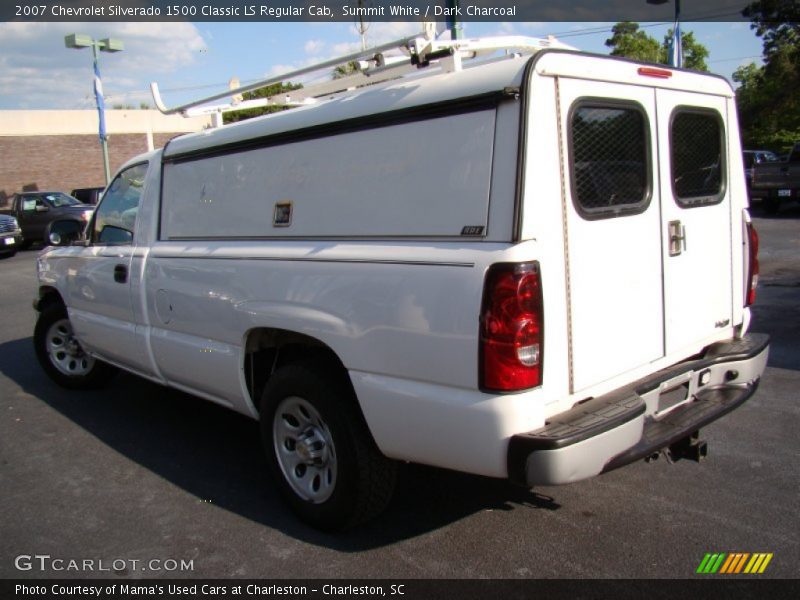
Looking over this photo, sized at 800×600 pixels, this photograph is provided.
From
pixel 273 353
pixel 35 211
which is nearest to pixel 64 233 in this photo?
pixel 273 353

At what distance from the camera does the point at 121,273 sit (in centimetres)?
486

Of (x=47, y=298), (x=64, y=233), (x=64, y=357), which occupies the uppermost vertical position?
(x=64, y=233)

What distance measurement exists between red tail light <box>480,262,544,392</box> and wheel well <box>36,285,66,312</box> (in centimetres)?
463

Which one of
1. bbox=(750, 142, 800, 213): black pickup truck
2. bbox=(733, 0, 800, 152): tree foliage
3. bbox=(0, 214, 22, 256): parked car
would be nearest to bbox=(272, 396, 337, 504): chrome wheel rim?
bbox=(0, 214, 22, 256): parked car

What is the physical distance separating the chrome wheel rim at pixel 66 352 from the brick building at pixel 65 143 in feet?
97.3

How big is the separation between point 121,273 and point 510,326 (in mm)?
3181

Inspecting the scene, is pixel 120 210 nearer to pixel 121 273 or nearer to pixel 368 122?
pixel 121 273

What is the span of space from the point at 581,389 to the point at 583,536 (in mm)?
893

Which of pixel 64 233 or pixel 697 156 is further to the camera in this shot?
pixel 64 233

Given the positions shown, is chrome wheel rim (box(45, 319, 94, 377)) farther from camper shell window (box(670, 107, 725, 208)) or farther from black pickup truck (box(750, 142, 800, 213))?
black pickup truck (box(750, 142, 800, 213))

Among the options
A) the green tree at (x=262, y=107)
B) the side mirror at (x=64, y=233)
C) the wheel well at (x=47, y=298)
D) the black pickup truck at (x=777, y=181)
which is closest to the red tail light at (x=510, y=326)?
the green tree at (x=262, y=107)

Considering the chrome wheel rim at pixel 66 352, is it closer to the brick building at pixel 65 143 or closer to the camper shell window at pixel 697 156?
the camper shell window at pixel 697 156

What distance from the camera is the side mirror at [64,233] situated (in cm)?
571

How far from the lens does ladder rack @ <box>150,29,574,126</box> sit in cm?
321
